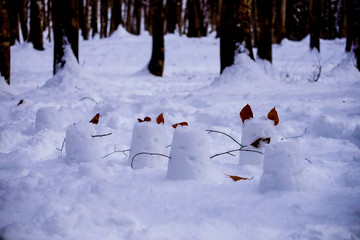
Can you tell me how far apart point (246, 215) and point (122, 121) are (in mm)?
1924

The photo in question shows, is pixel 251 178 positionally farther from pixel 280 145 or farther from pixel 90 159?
pixel 90 159

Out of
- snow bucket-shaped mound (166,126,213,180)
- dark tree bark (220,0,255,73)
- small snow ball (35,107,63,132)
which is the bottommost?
small snow ball (35,107,63,132)

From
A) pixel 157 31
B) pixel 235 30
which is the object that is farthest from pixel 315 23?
pixel 235 30

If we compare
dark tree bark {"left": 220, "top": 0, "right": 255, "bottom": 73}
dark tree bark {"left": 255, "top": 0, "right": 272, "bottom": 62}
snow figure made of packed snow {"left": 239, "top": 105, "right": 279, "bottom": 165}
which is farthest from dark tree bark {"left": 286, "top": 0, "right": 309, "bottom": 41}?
snow figure made of packed snow {"left": 239, "top": 105, "right": 279, "bottom": 165}

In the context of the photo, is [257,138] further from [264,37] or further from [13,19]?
[13,19]

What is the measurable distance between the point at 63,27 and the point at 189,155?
4405 millimetres

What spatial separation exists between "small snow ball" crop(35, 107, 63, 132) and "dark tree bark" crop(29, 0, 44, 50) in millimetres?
10054

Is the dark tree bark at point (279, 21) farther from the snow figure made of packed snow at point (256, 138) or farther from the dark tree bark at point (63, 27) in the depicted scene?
the snow figure made of packed snow at point (256, 138)

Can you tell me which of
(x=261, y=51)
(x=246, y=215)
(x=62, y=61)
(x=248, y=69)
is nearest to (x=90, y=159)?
(x=246, y=215)

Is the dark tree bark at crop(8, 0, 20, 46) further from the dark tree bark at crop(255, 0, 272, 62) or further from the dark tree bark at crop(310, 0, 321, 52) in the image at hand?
the dark tree bark at crop(310, 0, 321, 52)

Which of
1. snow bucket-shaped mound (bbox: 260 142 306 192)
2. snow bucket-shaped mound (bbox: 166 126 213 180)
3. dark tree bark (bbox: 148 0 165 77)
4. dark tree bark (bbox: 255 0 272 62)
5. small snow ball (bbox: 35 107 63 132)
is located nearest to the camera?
snow bucket-shaped mound (bbox: 260 142 306 192)

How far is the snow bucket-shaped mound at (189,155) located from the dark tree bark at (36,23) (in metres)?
11.4

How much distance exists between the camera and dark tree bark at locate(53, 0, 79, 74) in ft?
16.2

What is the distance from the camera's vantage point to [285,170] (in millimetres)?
1419
